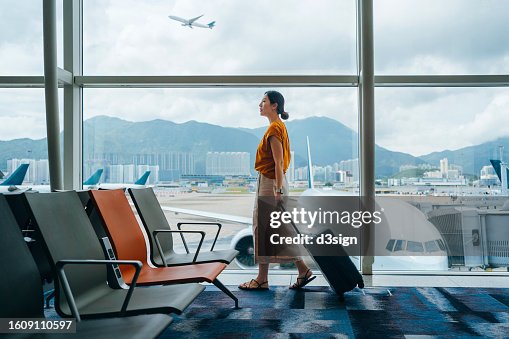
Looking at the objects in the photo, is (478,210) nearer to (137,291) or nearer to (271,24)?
(271,24)

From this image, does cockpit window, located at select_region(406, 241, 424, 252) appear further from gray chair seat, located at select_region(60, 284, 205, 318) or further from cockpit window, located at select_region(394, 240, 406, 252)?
gray chair seat, located at select_region(60, 284, 205, 318)

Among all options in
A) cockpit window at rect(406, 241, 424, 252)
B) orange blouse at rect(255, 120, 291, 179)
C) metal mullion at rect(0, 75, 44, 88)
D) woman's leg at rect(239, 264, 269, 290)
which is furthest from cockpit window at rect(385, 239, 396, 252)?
metal mullion at rect(0, 75, 44, 88)

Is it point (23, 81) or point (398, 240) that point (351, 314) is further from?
point (23, 81)

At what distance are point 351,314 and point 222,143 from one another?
6.98 feet

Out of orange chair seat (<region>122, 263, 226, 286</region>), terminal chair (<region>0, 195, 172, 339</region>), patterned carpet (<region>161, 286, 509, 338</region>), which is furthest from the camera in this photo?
patterned carpet (<region>161, 286, 509, 338</region>)

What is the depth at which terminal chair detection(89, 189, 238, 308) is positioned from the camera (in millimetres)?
2635

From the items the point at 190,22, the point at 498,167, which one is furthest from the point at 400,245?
the point at 190,22

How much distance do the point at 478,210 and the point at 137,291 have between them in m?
3.42

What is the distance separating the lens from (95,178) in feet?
14.9

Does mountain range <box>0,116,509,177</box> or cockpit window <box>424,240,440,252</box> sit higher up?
mountain range <box>0,116,509,177</box>

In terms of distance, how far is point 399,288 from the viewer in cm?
391

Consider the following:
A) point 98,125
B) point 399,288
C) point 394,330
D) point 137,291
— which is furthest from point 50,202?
point 399,288

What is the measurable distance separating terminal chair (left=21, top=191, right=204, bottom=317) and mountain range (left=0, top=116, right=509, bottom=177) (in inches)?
91.2

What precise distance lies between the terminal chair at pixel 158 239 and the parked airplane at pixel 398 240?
3.49 feet
